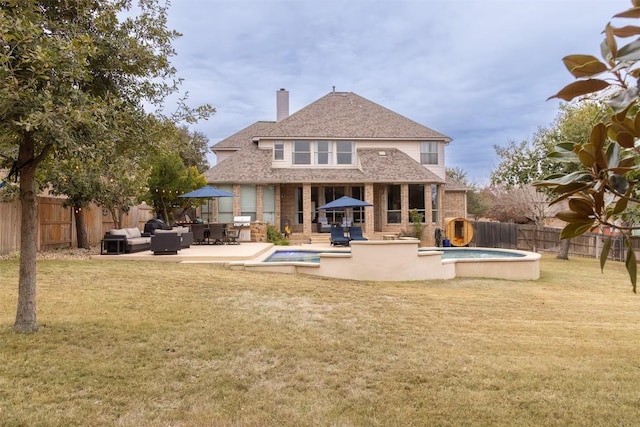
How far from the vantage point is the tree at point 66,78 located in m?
3.88

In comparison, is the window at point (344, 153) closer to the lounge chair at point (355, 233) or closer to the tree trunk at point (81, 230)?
the lounge chair at point (355, 233)

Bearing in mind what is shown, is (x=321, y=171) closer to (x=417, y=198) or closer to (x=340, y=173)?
(x=340, y=173)

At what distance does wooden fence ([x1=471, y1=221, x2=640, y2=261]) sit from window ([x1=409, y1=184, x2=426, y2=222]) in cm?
329

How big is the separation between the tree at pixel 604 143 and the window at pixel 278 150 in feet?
78.1

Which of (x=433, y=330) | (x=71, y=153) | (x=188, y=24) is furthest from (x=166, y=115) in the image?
(x=433, y=330)

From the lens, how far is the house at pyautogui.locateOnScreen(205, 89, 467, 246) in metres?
23.6

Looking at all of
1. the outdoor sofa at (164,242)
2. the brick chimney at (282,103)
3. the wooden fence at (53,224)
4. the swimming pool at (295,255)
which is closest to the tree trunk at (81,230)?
the wooden fence at (53,224)

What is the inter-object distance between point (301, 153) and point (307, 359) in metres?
20.9

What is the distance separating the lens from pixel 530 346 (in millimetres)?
5578

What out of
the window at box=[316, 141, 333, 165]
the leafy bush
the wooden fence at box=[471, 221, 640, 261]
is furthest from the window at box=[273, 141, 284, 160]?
the wooden fence at box=[471, 221, 640, 261]

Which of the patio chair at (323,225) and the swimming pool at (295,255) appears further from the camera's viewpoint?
the patio chair at (323,225)

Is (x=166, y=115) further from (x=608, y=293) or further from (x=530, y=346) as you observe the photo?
(x=608, y=293)

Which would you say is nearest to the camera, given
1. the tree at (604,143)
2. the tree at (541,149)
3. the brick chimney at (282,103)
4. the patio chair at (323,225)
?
the tree at (604,143)

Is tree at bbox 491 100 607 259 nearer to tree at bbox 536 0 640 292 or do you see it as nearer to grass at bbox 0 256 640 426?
grass at bbox 0 256 640 426
